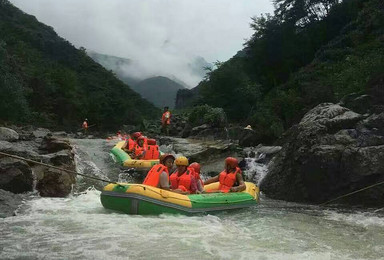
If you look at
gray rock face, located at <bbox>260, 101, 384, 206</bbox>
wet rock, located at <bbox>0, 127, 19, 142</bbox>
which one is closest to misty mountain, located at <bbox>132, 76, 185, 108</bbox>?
wet rock, located at <bbox>0, 127, 19, 142</bbox>

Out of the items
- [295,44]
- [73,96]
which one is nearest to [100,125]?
[73,96]

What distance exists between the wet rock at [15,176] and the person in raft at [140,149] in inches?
196

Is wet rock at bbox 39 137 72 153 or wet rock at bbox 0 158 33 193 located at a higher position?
wet rock at bbox 39 137 72 153

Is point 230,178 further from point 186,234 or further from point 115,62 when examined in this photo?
point 115,62

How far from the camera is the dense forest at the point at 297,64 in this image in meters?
→ 19.8

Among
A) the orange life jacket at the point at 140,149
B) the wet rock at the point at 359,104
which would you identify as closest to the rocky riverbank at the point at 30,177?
the orange life jacket at the point at 140,149

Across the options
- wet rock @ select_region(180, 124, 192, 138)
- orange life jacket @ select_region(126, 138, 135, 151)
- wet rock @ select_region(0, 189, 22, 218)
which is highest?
wet rock @ select_region(180, 124, 192, 138)

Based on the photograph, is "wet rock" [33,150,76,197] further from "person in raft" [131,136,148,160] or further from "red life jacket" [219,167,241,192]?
"red life jacket" [219,167,241,192]

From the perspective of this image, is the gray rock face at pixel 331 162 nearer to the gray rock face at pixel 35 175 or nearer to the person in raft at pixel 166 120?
the gray rock face at pixel 35 175

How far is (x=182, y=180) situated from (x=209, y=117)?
52.1 feet

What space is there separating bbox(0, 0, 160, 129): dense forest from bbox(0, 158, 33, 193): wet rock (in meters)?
17.5

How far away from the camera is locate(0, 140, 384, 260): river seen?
19.0 ft

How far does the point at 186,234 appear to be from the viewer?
688 cm

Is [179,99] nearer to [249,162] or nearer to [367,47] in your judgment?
[367,47]
